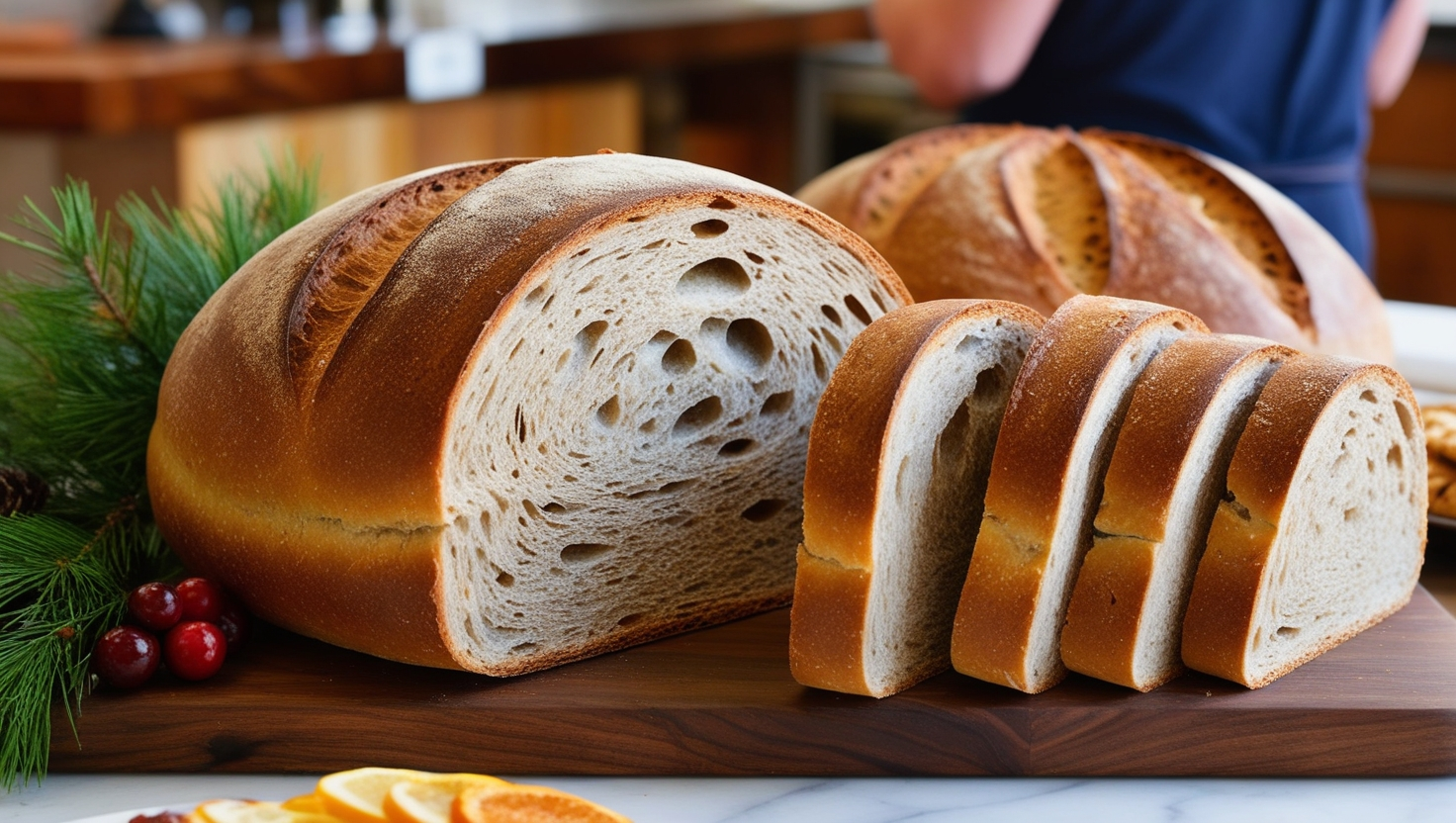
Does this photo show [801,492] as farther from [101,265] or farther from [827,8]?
[827,8]

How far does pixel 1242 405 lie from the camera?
4.52 feet

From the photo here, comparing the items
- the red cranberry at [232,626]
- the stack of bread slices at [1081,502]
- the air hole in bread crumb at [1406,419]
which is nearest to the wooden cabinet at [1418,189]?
the air hole in bread crumb at [1406,419]

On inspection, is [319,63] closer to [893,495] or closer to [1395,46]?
[1395,46]

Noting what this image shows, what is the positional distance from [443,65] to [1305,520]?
3814 mm

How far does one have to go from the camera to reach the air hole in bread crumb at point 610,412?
4.83 ft

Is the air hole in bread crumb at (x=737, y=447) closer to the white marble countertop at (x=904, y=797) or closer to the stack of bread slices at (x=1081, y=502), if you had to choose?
the stack of bread slices at (x=1081, y=502)

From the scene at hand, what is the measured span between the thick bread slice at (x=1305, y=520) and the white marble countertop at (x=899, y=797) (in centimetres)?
12

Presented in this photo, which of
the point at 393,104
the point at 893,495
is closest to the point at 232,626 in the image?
the point at 893,495

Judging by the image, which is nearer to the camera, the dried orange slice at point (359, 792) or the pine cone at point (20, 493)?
the dried orange slice at point (359, 792)

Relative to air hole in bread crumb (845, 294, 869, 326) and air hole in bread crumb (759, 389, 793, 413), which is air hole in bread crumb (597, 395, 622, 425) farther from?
air hole in bread crumb (845, 294, 869, 326)

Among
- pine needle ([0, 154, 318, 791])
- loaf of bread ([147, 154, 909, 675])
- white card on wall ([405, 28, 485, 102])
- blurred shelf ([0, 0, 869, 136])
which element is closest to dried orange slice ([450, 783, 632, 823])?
loaf of bread ([147, 154, 909, 675])

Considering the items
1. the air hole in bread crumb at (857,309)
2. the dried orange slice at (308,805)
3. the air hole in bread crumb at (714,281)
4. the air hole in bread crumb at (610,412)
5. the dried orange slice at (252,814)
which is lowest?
the dried orange slice at (308,805)

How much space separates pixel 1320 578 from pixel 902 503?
0.42m

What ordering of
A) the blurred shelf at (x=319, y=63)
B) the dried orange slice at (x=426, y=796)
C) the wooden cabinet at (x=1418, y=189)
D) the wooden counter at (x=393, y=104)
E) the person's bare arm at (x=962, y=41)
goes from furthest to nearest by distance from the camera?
the wooden cabinet at (x=1418, y=189) < the wooden counter at (x=393, y=104) < the blurred shelf at (x=319, y=63) < the person's bare arm at (x=962, y=41) < the dried orange slice at (x=426, y=796)
